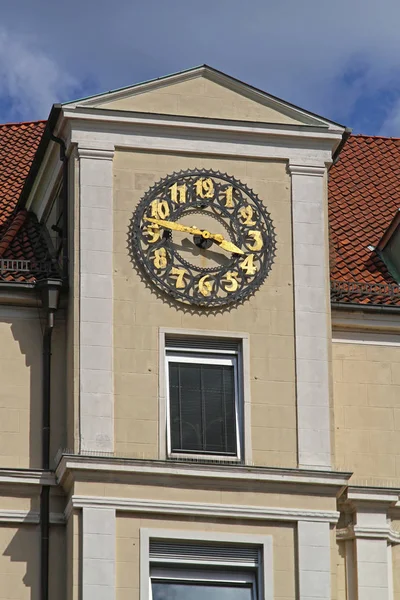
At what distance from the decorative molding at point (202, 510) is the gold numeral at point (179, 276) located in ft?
12.5

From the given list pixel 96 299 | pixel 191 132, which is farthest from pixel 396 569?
pixel 191 132

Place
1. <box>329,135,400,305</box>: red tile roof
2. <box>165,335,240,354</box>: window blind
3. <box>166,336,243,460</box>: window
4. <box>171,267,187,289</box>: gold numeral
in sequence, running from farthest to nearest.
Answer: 1. <box>329,135,400,305</box>: red tile roof
2. <box>171,267,187,289</box>: gold numeral
3. <box>165,335,240,354</box>: window blind
4. <box>166,336,243,460</box>: window

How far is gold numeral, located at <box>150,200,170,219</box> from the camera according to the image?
3488cm

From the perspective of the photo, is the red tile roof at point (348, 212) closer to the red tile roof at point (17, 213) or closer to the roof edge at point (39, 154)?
the red tile roof at point (17, 213)

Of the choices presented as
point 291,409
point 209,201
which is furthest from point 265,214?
point 291,409

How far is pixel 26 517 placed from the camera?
3316 centimetres

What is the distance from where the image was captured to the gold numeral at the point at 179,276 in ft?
113

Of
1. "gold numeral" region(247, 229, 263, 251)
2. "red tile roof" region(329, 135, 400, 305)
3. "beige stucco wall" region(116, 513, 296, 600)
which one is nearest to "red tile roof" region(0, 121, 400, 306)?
"red tile roof" region(329, 135, 400, 305)

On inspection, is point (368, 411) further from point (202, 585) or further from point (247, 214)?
point (202, 585)

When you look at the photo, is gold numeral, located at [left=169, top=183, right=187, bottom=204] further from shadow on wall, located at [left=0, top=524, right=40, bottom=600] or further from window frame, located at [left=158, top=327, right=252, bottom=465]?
shadow on wall, located at [left=0, top=524, right=40, bottom=600]

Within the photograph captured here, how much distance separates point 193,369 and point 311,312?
2236 millimetres

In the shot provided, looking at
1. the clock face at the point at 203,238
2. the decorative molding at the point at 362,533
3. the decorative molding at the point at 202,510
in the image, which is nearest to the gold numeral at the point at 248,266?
the clock face at the point at 203,238

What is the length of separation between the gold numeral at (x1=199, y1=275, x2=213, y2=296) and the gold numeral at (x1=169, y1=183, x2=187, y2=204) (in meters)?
1.41

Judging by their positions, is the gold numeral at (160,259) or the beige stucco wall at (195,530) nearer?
the beige stucco wall at (195,530)
